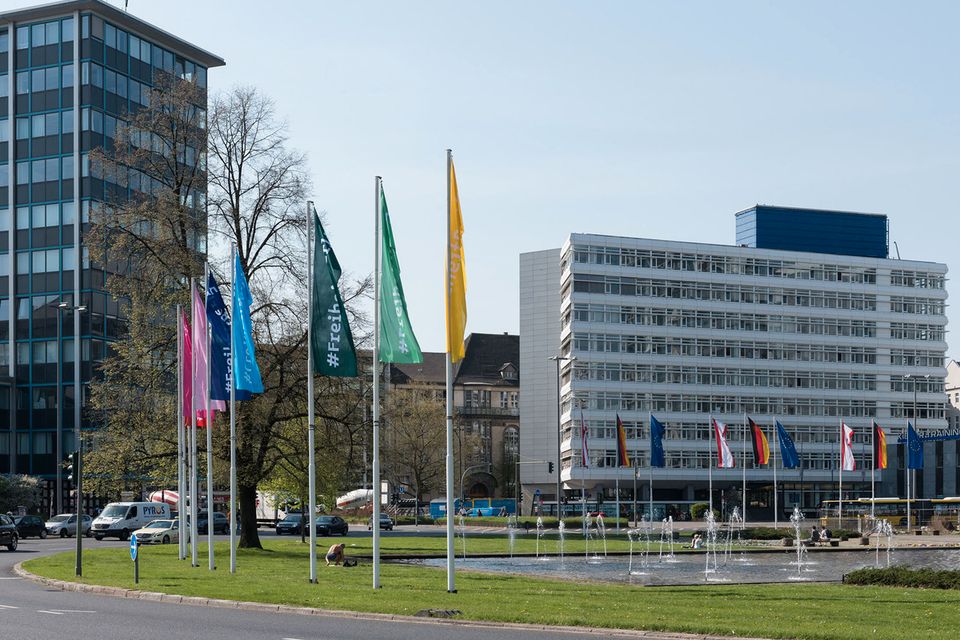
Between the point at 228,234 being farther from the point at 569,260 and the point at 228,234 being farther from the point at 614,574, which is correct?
the point at 569,260

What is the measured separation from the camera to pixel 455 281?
2652cm

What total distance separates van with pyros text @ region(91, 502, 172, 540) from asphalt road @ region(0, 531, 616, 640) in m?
44.6

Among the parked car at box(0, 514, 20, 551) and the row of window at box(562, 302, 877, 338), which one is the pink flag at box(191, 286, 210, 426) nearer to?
the parked car at box(0, 514, 20, 551)

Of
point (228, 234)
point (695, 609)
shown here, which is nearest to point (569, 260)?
point (228, 234)

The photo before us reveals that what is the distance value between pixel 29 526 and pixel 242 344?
4467 cm

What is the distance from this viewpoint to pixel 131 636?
19438 mm

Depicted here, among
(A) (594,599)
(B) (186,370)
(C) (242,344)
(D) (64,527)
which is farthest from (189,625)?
(D) (64,527)

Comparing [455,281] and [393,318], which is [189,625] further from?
[455,281]

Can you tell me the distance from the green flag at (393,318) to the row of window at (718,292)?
88.1m

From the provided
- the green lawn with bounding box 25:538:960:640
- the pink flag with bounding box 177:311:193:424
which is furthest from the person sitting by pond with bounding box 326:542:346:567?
the pink flag with bounding box 177:311:193:424

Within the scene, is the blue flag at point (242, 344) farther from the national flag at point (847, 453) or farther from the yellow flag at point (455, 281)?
the national flag at point (847, 453)

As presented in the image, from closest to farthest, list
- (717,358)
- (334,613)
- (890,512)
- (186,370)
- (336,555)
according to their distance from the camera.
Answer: (334,613) → (336,555) → (186,370) → (890,512) → (717,358)

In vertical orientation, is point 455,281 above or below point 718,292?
below

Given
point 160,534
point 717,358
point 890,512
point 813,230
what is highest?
point 813,230
